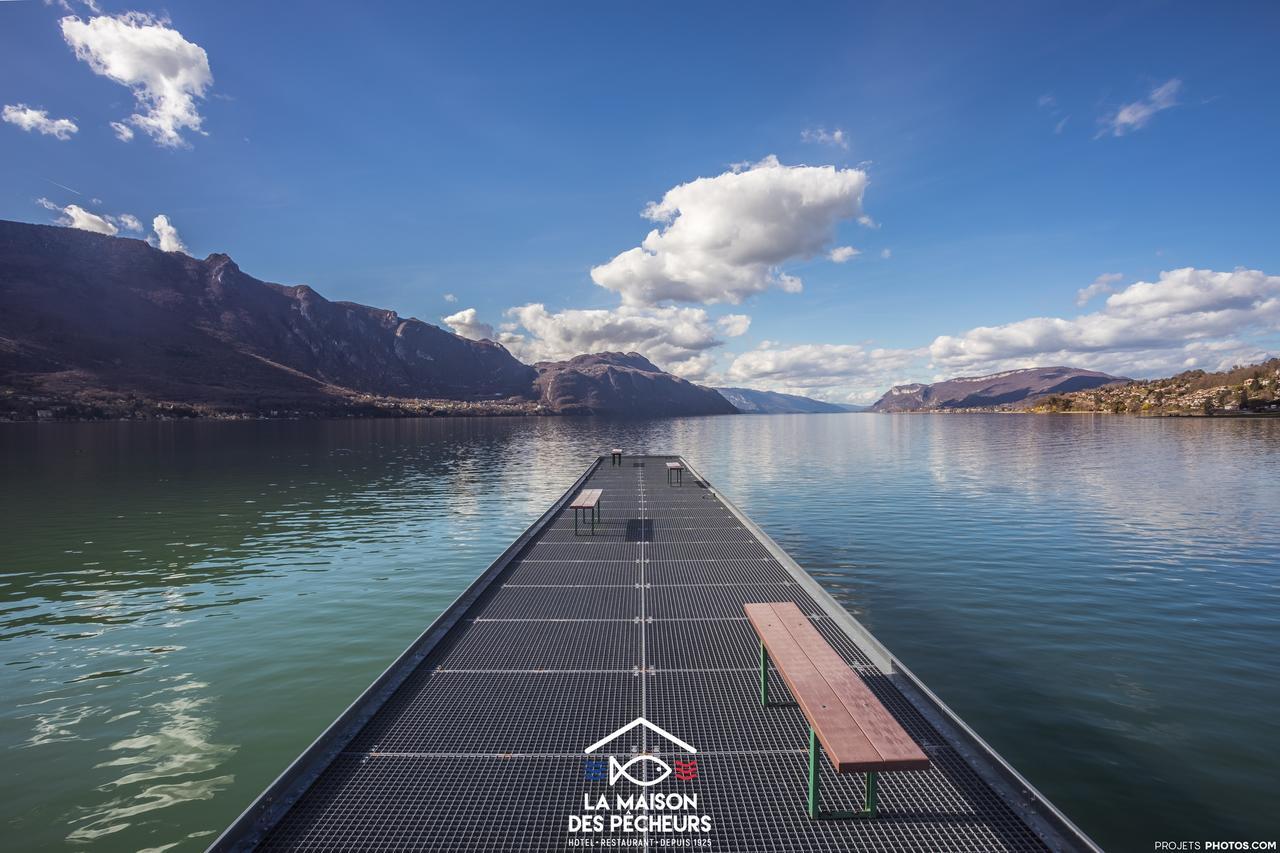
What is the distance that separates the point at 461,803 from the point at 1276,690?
14.0 m

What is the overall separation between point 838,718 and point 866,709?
0.35m

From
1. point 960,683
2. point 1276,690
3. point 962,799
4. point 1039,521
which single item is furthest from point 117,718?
point 1039,521

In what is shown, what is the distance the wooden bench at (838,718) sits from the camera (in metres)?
4.71

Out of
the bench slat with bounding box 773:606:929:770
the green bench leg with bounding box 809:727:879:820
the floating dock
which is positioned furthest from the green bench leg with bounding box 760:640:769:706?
the green bench leg with bounding box 809:727:879:820

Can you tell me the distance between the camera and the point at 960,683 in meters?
10.3

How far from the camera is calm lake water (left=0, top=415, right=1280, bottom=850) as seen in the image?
7.40 meters

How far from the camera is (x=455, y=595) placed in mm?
15570

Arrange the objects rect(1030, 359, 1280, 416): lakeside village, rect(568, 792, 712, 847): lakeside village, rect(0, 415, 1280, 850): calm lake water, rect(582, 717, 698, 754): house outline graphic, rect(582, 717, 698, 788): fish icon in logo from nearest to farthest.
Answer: rect(568, 792, 712, 847): lakeside village → rect(582, 717, 698, 788): fish icon in logo → rect(582, 717, 698, 754): house outline graphic → rect(0, 415, 1280, 850): calm lake water → rect(1030, 359, 1280, 416): lakeside village

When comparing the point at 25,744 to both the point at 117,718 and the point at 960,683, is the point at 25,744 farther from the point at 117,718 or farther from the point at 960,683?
the point at 960,683

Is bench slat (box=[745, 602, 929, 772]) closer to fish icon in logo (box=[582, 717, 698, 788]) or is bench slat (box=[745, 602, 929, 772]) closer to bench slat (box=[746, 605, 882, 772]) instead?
bench slat (box=[746, 605, 882, 772])

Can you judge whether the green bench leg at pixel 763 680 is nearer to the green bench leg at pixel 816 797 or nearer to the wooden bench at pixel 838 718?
the wooden bench at pixel 838 718

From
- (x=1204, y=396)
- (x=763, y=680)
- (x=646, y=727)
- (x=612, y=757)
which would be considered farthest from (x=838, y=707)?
(x=1204, y=396)

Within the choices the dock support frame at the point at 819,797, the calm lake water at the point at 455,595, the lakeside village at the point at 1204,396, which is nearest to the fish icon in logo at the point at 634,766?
the dock support frame at the point at 819,797

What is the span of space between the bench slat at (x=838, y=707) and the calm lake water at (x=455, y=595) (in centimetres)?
373
